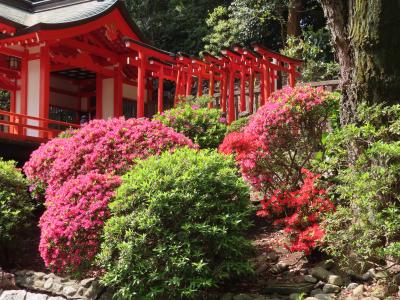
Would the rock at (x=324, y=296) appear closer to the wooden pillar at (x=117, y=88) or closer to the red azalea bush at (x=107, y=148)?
the red azalea bush at (x=107, y=148)

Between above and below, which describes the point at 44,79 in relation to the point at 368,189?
above

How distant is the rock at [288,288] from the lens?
15.2 feet

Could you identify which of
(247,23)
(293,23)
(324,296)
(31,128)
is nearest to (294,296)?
(324,296)

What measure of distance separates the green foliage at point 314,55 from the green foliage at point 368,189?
9574 mm

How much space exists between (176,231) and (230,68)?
315 inches

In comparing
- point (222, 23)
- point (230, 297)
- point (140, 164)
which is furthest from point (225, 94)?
point (230, 297)

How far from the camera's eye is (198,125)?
8.04 metres

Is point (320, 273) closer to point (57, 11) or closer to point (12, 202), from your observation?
point (12, 202)

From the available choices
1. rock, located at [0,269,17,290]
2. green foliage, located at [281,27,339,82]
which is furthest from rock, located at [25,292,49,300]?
green foliage, located at [281,27,339,82]

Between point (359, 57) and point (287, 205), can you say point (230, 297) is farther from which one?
point (359, 57)

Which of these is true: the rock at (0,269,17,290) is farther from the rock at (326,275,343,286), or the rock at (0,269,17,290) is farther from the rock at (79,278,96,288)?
the rock at (326,275,343,286)

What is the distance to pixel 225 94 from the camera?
38.9 ft

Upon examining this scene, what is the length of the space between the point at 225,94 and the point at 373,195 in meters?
7.97

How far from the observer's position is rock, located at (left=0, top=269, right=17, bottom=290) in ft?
19.9
